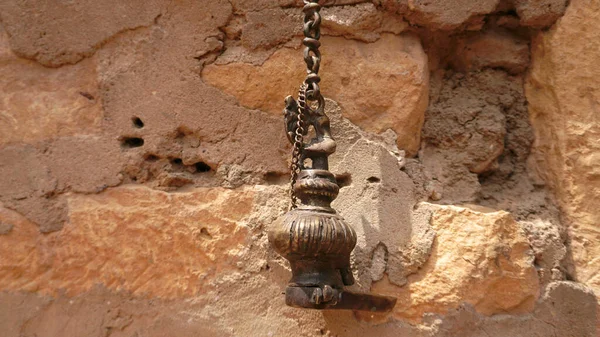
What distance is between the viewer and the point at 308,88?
1265 millimetres

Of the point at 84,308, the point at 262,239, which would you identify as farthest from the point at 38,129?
the point at 262,239

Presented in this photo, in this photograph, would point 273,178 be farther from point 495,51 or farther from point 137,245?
point 495,51

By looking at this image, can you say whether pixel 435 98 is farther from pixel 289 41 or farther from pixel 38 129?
pixel 38 129

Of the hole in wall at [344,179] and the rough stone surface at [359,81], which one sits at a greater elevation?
the rough stone surface at [359,81]

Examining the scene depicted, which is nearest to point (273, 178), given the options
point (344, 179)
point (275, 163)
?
point (275, 163)

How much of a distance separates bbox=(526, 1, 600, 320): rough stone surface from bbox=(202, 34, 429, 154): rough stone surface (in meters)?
0.27

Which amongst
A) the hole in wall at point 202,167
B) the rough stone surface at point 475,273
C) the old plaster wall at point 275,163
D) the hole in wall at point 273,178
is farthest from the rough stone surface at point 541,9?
the hole in wall at point 202,167

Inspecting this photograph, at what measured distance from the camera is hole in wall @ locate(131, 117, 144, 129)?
1.41 m

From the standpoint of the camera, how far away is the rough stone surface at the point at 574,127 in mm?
1344

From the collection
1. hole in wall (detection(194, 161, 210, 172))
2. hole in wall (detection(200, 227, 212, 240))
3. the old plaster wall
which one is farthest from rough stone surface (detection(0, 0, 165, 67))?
hole in wall (detection(200, 227, 212, 240))

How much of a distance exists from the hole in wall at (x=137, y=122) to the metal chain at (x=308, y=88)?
0.37 m

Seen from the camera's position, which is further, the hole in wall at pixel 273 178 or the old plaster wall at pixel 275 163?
the hole in wall at pixel 273 178

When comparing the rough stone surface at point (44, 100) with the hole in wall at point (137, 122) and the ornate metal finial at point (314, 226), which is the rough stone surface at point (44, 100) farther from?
the ornate metal finial at point (314, 226)

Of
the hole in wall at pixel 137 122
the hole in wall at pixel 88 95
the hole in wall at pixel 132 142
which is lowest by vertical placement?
the hole in wall at pixel 132 142
